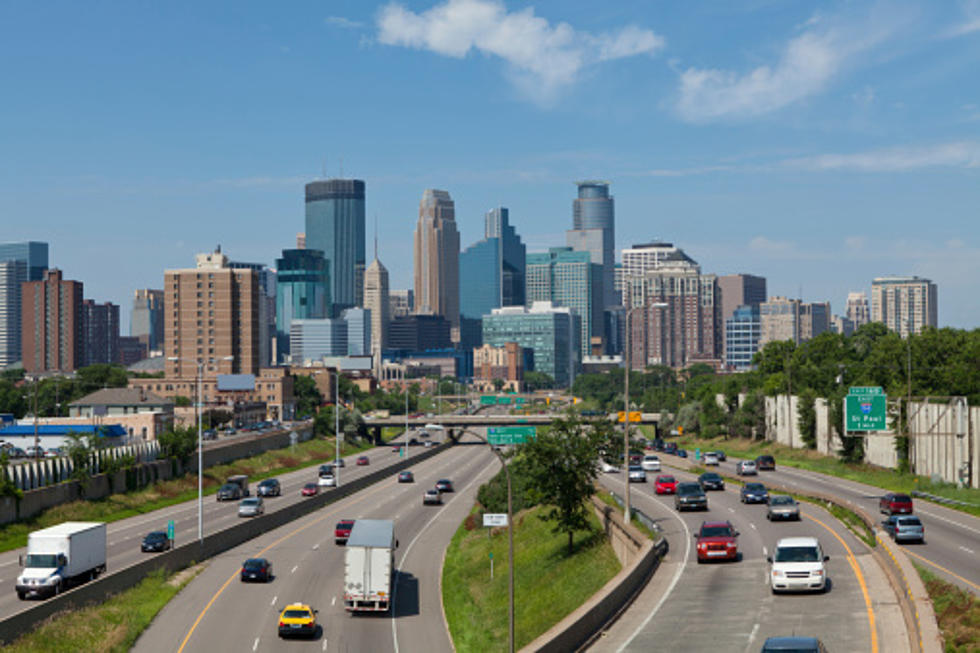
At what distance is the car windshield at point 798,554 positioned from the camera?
36250 mm

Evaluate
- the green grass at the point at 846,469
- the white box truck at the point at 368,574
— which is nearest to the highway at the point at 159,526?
the white box truck at the point at 368,574

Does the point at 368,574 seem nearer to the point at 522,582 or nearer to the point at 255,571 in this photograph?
the point at 255,571

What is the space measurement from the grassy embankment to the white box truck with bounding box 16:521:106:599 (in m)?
18.9

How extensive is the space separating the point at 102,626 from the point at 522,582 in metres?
21.9

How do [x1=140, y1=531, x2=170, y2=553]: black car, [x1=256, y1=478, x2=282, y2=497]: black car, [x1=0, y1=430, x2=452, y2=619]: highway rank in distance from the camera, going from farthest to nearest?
[x1=256, y1=478, x2=282, y2=497]: black car < [x1=140, y1=531, x2=170, y2=553]: black car < [x1=0, y1=430, x2=452, y2=619]: highway

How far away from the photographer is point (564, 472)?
56.6 meters

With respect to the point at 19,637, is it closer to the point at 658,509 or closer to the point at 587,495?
the point at 587,495

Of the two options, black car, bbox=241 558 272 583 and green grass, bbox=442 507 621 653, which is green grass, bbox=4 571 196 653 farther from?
green grass, bbox=442 507 621 653

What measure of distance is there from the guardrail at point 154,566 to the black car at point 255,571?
4.39m

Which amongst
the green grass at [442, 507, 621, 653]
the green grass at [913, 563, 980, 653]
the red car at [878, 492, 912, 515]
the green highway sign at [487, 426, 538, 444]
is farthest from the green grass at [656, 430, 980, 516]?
the green grass at [913, 563, 980, 653]

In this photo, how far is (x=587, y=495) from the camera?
58.1 meters

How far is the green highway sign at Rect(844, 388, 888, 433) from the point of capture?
80688 millimetres

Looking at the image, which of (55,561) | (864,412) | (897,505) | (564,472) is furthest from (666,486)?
(55,561)

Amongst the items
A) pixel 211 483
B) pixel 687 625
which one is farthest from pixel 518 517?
pixel 687 625
